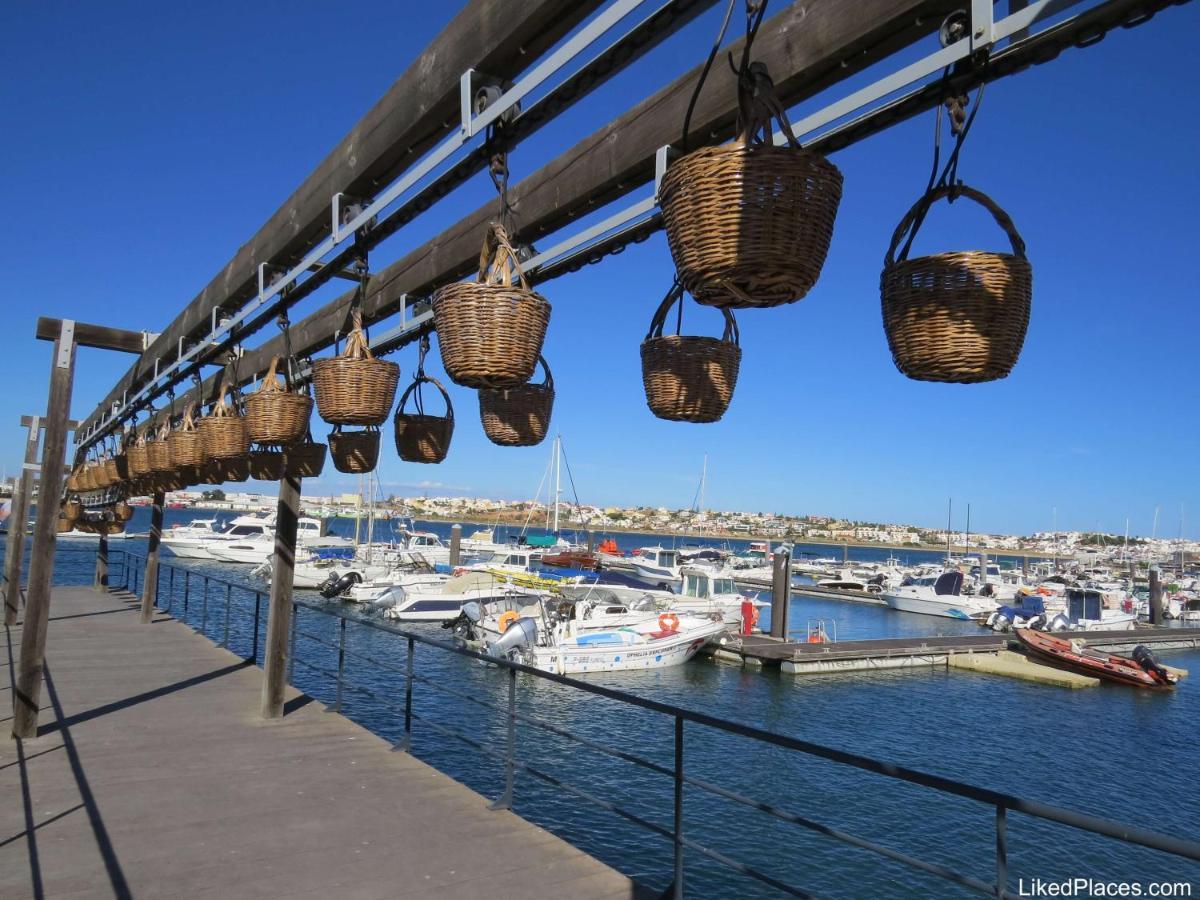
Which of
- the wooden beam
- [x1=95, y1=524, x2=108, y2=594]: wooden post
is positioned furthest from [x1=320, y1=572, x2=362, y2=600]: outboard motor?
the wooden beam

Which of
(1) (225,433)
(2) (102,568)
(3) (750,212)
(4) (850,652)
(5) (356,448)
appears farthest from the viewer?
(4) (850,652)

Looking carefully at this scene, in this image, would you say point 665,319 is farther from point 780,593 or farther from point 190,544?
point 190,544

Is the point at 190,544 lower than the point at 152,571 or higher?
lower

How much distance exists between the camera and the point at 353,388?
314cm

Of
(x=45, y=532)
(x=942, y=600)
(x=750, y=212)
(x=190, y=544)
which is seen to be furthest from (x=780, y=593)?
(x=190, y=544)

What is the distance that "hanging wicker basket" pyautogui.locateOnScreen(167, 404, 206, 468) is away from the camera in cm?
553

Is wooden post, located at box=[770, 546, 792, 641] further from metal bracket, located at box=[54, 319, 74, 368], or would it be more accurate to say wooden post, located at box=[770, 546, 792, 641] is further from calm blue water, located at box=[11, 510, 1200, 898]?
metal bracket, located at box=[54, 319, 74, 368]

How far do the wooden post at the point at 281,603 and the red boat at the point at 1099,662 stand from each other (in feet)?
66.4

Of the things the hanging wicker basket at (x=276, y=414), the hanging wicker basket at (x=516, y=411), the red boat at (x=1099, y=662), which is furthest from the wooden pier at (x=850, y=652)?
the hanging wicker basket at (x=516, y=411)

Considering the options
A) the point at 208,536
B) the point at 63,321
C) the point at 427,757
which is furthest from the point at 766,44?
the point at 208,536

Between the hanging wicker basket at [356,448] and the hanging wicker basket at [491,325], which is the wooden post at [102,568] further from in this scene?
the hanging wicker basket at [491,325]

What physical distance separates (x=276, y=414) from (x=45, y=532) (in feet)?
8.63

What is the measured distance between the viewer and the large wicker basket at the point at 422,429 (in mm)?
4047

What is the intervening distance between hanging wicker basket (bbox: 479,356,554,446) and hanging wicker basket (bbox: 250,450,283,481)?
2873 mm
